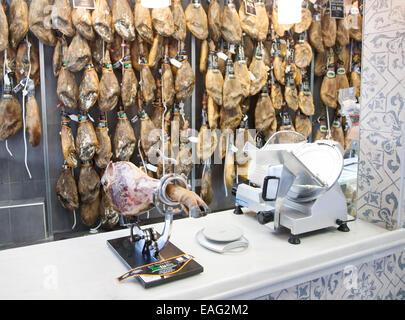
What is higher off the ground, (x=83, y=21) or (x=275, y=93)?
(x=83, y=21)

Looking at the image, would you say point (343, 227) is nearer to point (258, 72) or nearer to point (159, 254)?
point (159, 254)

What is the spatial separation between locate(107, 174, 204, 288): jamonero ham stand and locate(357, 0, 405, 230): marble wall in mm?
1057

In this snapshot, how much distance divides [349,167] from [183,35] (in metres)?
1.98

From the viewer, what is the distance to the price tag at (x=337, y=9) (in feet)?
10.9

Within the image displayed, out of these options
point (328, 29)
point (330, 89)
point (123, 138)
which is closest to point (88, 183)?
point (123, 138)

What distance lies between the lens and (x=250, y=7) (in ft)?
11.7

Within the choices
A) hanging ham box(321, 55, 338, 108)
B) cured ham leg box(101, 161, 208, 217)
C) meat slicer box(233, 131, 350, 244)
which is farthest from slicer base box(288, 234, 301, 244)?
hanging ham box(321, 55, 338, 108)

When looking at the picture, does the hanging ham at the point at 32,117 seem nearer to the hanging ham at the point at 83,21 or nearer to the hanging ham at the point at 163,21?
the hanging ham at the point at 83,21

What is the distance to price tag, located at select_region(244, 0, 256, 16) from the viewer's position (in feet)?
11.6

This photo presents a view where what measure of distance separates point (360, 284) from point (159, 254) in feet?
2.91

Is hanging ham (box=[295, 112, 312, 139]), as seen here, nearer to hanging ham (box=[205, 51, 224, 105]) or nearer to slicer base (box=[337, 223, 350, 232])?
hanging ham (box=[205, 51, 224, 105])

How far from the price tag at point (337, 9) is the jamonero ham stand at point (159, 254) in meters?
2.79

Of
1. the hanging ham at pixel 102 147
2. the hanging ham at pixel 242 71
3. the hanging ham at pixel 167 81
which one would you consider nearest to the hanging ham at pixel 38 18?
the hanging ham at pixel 102 147

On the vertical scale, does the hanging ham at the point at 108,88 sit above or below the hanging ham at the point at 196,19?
below
